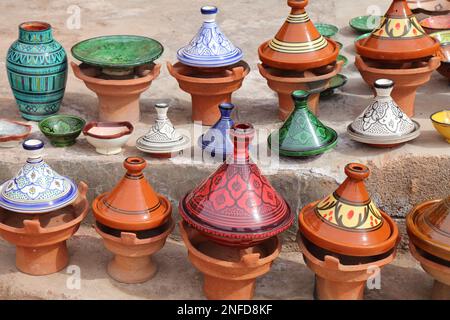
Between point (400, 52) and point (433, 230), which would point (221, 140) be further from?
point (433, 230)

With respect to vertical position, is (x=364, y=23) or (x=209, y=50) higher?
(x=209, y=50)

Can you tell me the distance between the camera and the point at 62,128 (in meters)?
6.00

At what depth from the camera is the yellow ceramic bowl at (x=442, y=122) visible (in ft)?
18.6

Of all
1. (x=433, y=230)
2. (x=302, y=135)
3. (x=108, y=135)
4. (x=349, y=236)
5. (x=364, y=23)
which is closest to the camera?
(x=349, y=236)

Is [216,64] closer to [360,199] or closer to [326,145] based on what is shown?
[326,145]

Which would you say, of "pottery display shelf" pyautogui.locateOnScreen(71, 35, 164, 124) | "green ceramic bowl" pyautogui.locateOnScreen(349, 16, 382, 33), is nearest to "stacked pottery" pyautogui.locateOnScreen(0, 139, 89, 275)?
"pottery display shelf" pyautogui.locateOnScreen(71, 35, 164, 124)

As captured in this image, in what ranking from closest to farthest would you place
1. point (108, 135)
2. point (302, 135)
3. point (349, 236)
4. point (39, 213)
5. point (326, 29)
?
1. point (349, 236)
2. point (39, 213)
3. point (302, 135)
4. point (108, 135)
5. point (326, 29)

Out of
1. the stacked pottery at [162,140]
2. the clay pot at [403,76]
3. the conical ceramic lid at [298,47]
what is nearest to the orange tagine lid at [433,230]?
the clay pot at [403,76]

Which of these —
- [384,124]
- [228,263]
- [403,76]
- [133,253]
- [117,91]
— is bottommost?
[133,253]

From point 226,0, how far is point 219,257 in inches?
180

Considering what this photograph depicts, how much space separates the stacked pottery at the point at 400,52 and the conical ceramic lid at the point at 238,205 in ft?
4.94

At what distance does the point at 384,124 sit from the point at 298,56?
74 cm

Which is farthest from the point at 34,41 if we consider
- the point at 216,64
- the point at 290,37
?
the point at 290,37

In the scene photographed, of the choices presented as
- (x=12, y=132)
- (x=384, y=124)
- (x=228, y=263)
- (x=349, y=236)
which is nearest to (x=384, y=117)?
(x=384, y=124)
